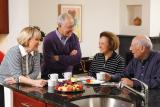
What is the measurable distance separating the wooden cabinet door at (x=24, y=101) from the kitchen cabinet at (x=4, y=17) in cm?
152

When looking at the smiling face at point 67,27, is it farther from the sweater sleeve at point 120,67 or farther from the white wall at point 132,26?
the white wall at point 132,26

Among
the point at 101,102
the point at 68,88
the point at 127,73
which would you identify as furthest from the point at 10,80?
the point at 127,73

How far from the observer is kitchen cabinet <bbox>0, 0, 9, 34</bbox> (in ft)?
13.2

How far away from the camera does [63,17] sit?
337 centimetres

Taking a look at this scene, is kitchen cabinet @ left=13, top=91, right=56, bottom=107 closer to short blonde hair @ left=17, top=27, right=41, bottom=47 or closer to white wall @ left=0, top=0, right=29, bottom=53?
short blonde hair @ left=17, top=27, right=41, bottom=47

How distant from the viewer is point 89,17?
5844 millimetres

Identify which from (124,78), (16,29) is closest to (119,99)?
(124,78)

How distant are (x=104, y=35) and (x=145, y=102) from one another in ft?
4.01

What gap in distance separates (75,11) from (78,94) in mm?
3297

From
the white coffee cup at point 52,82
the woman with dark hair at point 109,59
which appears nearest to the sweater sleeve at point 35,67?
the white coffee cup at point 52,82

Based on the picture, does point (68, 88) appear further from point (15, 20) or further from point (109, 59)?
point (15, 20)

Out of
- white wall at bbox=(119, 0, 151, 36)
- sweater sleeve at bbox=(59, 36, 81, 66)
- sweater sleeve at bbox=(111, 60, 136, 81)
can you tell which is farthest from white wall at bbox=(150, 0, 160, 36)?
sweater sleeve at bbox=(111, 60, 136, 81)

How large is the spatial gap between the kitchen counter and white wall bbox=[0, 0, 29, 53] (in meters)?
1.47

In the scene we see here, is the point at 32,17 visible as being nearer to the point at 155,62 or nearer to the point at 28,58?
the point at 28,58
